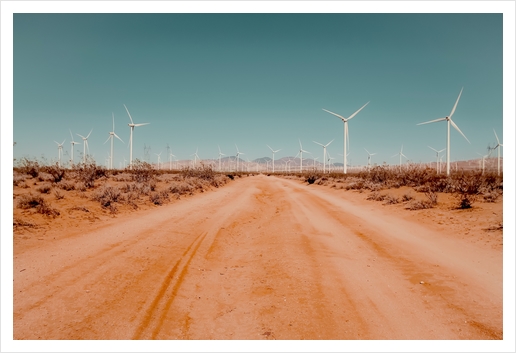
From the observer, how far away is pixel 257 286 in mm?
5508

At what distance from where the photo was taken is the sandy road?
4039 mm

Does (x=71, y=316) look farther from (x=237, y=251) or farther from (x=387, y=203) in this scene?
(x=387, y=203)

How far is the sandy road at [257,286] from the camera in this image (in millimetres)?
4039

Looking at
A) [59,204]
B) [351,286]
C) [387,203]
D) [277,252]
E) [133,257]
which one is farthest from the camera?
[387,203]

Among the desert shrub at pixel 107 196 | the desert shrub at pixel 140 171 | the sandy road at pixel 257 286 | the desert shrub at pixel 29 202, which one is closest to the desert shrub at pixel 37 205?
the desert shrub at pixel 29 202

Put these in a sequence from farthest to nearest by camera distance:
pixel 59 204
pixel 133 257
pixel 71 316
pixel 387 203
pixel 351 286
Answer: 1. pixel 387 203
2. pixel 59 204
3. pixel 133 257
4. pixel 351 286
5. pixel 71 316

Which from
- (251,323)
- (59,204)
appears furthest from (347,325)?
(59,204)

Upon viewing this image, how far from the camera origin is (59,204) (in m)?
12.4

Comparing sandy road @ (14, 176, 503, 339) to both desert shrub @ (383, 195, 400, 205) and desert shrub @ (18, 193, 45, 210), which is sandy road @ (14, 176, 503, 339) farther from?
desert shrub @ (383, 195, 400, 205)

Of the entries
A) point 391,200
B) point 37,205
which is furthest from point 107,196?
point 391,200

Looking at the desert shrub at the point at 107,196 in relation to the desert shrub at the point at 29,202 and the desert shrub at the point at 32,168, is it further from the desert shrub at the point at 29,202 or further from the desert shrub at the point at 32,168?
the desert shrub at the point at 32,168

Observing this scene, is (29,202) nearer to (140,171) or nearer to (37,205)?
(37,205)

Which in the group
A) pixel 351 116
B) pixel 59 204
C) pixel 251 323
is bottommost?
pixel 251 323

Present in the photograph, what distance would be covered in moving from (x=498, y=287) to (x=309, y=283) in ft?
11.0
